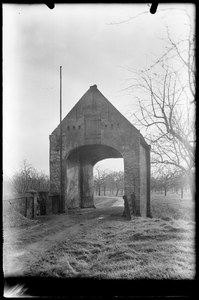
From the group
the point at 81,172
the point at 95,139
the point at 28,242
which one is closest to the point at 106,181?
the point at 81,172

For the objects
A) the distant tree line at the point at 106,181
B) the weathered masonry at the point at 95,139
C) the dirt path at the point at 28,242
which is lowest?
the distant tree line at the point at 106,181

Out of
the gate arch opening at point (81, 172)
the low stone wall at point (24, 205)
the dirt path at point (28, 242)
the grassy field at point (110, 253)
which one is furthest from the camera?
the gate arch opening at point (81, 172)

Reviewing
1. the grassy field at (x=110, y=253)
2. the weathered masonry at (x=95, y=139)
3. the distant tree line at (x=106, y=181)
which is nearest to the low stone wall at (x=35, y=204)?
the weathered masonry at (x=95, y=139)

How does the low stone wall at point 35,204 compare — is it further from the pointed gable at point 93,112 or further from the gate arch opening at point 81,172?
the pointed gable at point 93,112

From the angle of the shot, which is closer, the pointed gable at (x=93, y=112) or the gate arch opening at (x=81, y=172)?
the pointed gable at (x=93, y=112)

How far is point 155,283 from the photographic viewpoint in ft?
12.3

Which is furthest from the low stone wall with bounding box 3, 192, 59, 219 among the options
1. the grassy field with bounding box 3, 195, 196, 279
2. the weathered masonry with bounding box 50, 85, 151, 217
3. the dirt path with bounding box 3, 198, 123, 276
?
the grassy field with bounding box 3, 195, 196, 279

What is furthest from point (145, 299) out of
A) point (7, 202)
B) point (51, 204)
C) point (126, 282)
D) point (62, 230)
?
point (51, 204)

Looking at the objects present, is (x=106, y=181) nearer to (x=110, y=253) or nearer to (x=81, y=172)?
(x=81, y=172)

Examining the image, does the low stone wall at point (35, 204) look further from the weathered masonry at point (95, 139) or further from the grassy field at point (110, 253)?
the grassy field at point (110, 253)

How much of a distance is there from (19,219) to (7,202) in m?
0.91

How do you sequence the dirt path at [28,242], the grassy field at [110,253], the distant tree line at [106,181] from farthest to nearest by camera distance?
the distant tree line at [106,181], the dirt path at [28,242], the grassy field at [110,253]

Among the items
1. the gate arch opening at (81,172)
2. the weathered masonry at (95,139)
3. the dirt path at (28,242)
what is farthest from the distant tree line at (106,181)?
the dirt path at (28,242)

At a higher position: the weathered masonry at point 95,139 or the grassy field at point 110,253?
the weathered masonry at point 95,139
